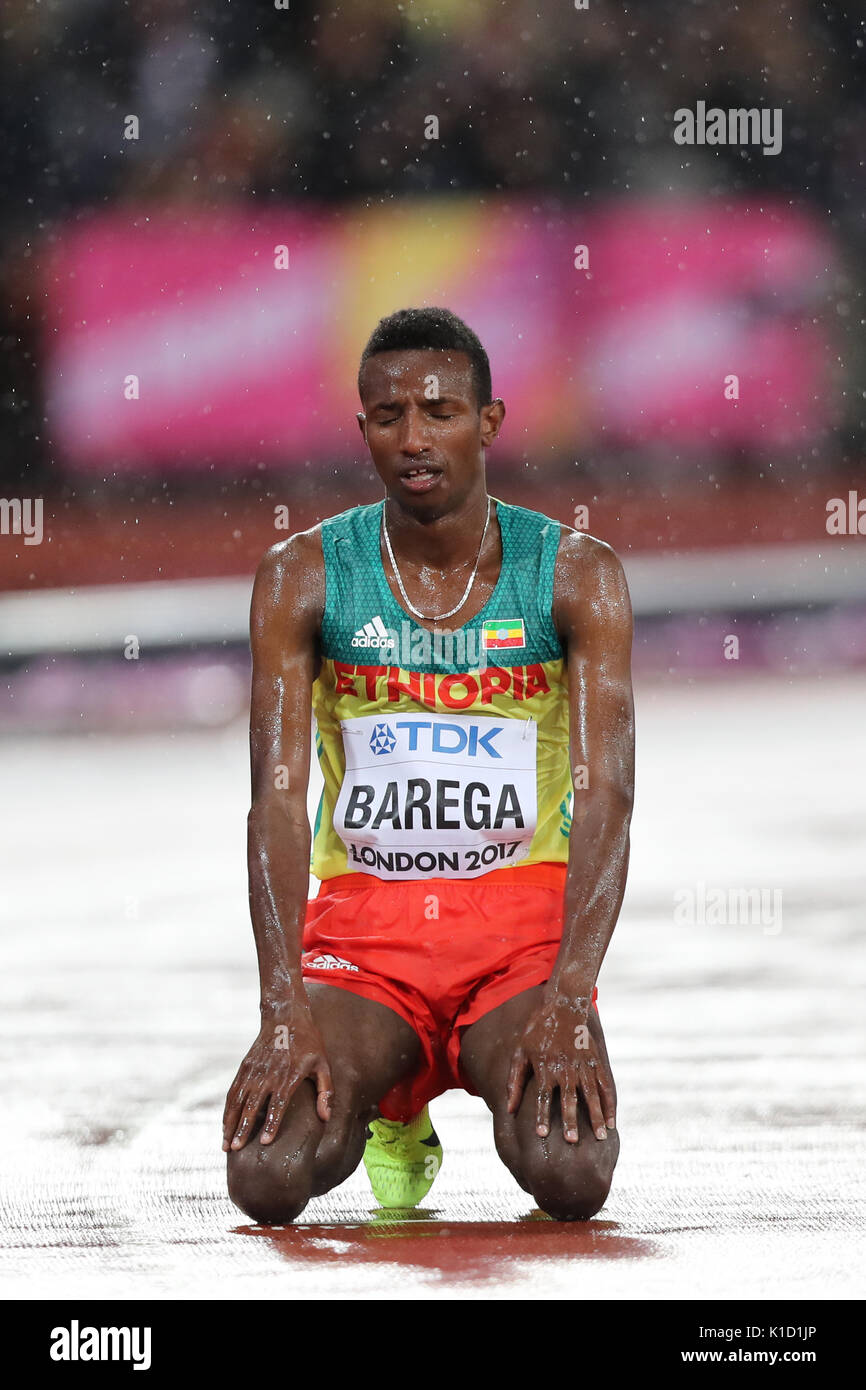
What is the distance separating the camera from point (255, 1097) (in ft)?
8.40

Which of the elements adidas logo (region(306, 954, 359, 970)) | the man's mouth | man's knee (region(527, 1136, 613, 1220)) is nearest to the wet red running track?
man's knee (region(527, 1136, 613, 1220))

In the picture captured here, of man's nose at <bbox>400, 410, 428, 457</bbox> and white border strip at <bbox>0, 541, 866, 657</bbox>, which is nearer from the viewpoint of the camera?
man's nose at <bbox>400, 410, 428, 457</bbox>

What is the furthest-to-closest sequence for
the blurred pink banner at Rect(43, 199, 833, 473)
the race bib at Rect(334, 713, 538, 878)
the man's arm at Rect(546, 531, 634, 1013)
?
the blurred pink banner at Rect(43, 199, 833, 473)
the race bib at Rect(334, 713, 538, 878)
the man's arm at Rect(546, 531, 634, 1013)

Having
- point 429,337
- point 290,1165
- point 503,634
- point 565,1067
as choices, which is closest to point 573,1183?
point 565,1067

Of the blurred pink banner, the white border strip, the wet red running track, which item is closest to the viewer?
the wet red running track

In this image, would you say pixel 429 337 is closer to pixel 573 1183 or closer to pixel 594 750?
pixel 594 750

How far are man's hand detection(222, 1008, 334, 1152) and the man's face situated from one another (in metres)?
0.86

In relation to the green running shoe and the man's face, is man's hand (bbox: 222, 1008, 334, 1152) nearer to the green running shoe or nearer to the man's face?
the green running shoe

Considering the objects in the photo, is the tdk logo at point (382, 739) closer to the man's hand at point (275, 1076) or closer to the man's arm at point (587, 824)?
the man's arm at point (587, 824)

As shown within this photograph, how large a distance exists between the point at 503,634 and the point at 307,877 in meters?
0.52

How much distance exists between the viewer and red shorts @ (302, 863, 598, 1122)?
112 inches

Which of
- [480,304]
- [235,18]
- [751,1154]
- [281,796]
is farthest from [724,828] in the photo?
[235,18]

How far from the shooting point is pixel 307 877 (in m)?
2.74

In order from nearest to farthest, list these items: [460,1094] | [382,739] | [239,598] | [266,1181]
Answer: [266,1181] → [382,739] → [460,1094] → [239,598]
